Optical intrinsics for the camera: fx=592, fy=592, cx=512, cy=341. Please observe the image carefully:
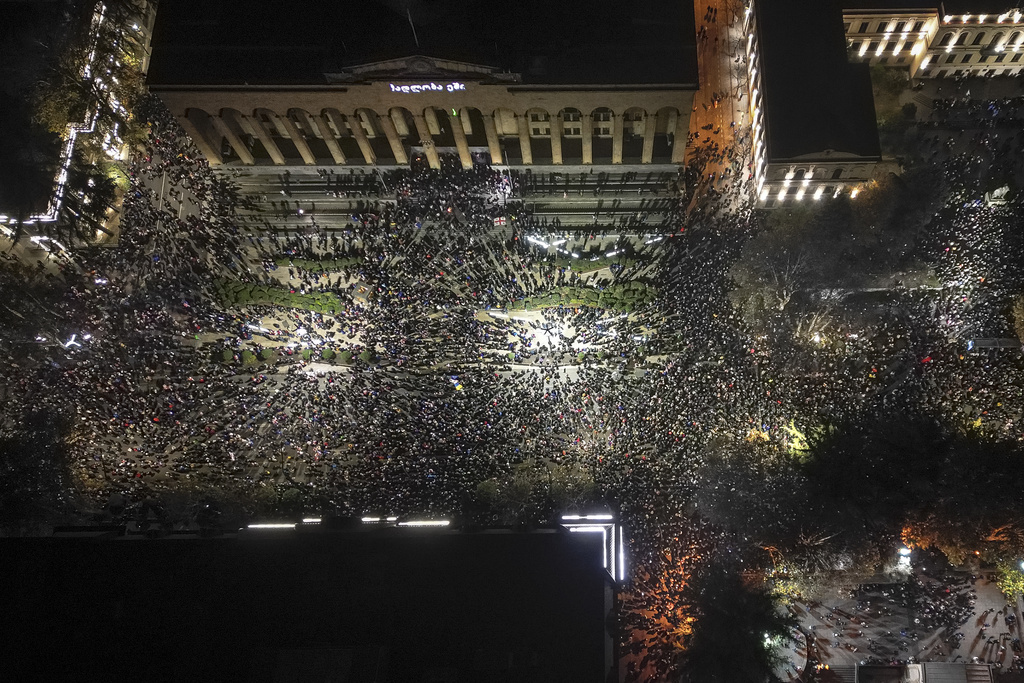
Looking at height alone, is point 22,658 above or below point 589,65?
below

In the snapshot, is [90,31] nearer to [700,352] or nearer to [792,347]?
[700,352]

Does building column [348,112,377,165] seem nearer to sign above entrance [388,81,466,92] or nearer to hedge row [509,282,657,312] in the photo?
sign above entrance [388,81,466,92]

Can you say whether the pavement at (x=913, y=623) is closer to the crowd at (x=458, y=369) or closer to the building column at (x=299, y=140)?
the crowd at (x=458, y=369)

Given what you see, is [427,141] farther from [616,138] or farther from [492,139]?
[616,138]

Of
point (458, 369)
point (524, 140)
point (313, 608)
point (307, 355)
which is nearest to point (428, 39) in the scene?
point (524, 140)

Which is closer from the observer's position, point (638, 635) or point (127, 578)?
point (127, 578)


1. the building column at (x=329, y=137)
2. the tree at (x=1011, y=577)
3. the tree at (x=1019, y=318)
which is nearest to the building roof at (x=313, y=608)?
the tree at (x=1011, y=577)

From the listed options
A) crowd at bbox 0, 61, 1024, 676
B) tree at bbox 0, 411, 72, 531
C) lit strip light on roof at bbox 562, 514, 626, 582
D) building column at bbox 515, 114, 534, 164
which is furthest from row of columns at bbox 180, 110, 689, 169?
lit strip light on roof at bbox 562, 514, 626, 582

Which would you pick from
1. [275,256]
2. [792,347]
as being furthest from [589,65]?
[275,256]
